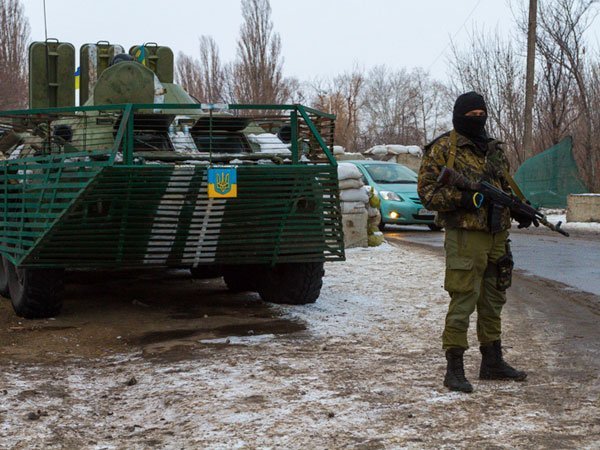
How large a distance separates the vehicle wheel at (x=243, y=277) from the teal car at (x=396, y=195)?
805 cm

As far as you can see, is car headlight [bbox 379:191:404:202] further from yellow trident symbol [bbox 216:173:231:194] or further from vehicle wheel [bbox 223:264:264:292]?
yellow trident symbol [bbox 216:173:231:194]

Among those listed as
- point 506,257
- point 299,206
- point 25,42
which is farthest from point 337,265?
point 25,42

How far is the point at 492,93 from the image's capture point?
28.1 metres

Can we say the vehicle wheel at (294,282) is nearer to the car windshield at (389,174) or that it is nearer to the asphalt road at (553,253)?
the asphalt road at (553,253)

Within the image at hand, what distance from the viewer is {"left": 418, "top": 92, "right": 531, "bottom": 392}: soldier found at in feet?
15.5

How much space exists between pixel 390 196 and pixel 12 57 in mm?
24486

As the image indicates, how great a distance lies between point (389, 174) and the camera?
1730cm

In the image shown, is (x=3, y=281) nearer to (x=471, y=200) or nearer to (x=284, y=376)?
(x=284, y=376)

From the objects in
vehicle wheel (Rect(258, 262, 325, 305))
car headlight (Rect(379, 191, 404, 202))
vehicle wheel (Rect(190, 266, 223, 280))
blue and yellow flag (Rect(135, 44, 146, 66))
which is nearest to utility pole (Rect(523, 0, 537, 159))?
car headlight (Rect(379, 191, 404, 202))

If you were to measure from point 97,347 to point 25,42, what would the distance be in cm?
3545

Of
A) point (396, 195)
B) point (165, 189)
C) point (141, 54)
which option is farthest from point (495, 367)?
point (396, 195)

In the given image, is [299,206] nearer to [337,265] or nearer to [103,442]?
[103,442]

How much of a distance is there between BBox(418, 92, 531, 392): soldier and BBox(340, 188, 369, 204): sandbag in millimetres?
7273

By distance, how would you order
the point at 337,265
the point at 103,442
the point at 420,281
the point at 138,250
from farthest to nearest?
1. the point at 337,265
2. the point at 420,281
3. the point at 138,250
4. the point at 103,442
